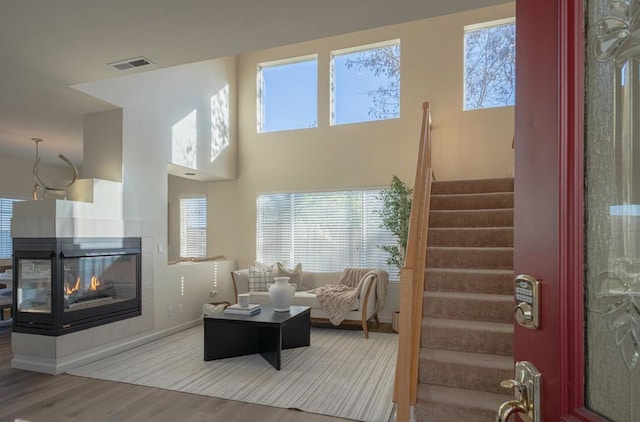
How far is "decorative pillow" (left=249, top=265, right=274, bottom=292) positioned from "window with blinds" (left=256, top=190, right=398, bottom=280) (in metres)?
0.68

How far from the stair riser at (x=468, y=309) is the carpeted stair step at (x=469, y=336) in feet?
0.18

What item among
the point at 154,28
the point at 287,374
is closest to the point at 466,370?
the point at 287,374

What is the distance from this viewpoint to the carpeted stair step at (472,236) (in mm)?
3490

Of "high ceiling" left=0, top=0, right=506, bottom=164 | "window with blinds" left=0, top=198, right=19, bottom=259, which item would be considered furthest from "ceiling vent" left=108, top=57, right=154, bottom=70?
"window with blinds" left=0, top=198, right=19, bottom=259

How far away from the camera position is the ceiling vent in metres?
3.19

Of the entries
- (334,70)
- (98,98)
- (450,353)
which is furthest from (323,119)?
(450,353)

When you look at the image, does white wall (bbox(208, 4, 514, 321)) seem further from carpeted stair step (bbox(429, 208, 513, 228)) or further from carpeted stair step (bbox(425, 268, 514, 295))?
carpeted stair step (bbox(425, 268, 514, 295))

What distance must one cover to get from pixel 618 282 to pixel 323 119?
5950 mm

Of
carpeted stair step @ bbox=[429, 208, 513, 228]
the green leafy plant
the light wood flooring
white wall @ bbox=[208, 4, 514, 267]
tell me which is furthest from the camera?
white wall @ bbox=[208, 4, 514, 267]

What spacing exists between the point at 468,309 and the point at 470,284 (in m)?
0.29

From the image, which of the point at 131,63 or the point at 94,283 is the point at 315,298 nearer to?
the point at 94,283

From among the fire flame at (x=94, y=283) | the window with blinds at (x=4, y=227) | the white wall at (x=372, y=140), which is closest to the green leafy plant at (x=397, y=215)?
the white wall at (x=372, y=140)

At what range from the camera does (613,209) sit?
56 centimetres

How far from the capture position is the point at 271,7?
247 centimetres
